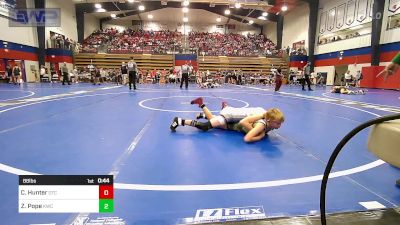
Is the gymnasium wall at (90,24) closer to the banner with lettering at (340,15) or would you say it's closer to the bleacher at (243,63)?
the bleacher at (243,63)

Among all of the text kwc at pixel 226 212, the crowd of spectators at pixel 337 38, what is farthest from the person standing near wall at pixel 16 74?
the crowd of spectators at pixel 337 38

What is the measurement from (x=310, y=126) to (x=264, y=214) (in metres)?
3.51

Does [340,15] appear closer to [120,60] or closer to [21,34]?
[120,60]

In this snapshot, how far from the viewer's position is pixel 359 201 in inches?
82.4

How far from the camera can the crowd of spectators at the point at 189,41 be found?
3247 centimetres

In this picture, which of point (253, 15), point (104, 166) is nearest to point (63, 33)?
point (253, 15)

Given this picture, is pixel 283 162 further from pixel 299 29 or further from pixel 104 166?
pixel 299 29

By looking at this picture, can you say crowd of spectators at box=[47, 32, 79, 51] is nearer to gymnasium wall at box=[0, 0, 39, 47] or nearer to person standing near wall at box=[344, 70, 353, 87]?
gymnasium wall at box=[0, 0, 39, 47]
